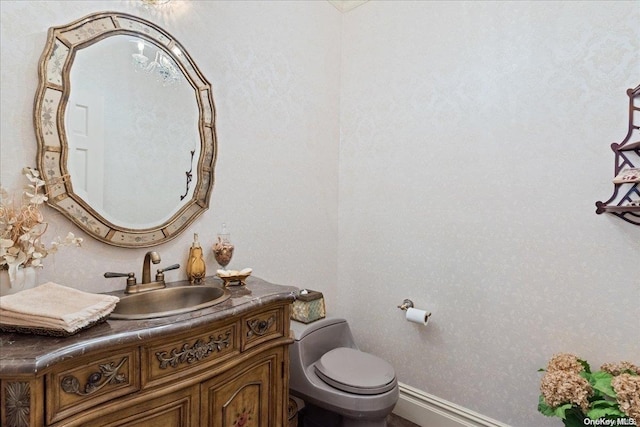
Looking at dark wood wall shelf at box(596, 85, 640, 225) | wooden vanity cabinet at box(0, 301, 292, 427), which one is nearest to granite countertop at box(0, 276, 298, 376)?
wooden vanity cabinet at box(0, 301, 292, 427)

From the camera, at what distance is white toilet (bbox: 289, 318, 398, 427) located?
160 centimetres

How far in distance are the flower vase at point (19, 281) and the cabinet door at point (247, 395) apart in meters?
0.64

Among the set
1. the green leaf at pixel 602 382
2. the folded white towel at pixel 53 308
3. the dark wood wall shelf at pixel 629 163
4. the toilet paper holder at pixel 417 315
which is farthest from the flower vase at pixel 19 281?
the dark wood wall shelf at pixel 629 163

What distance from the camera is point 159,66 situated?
4.97 feet

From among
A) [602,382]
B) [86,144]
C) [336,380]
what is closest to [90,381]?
[86,144]

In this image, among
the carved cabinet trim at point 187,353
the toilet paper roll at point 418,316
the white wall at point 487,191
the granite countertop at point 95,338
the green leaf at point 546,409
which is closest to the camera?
the granite countertop at point 95,338

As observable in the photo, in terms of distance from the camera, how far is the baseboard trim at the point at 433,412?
190 cm

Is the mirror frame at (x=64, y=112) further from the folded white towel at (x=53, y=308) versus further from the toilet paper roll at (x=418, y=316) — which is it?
the toilet paper roll at (x=418, y=316)

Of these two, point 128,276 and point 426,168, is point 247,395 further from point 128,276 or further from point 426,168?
point 426,168

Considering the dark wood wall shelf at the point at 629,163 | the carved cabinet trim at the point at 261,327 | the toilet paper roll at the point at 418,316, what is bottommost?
the toilet paper roll at the point at 418,316

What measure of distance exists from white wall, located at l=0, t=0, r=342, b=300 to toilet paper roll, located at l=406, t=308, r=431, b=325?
A: 0.64 m

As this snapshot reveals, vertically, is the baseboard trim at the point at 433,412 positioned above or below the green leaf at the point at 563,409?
below

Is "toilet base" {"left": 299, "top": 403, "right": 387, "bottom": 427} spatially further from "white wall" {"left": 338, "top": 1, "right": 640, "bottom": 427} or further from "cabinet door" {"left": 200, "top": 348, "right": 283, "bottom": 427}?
"white wall" {"left": 338, "top": 1, "right": 640, "bottom": 427}

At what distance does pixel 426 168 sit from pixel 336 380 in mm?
1312
